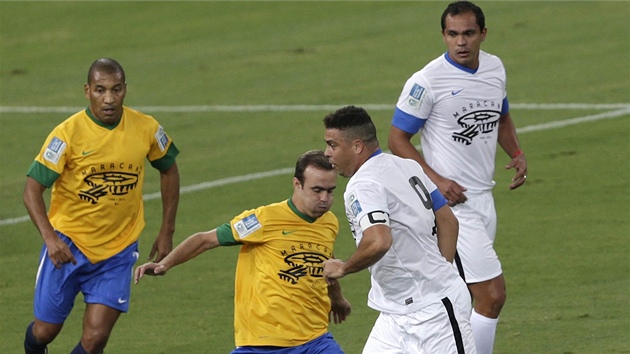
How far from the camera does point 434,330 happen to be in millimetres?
8086

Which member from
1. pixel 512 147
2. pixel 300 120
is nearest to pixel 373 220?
pixel 512 147

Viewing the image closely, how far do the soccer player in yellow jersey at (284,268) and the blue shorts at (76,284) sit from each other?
1.29 meters

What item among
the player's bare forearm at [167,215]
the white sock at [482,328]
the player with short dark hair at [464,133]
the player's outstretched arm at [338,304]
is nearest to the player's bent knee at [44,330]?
the player's bare forearm at [167,215]

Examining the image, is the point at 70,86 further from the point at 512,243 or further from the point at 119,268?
the point at 119,268

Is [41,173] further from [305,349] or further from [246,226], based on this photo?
[305,349]

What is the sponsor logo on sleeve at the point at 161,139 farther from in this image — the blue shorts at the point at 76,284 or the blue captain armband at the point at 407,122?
the blue captain armband at the point at 407,122

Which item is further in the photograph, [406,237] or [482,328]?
A: [482,328]

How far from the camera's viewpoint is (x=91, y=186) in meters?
9.91

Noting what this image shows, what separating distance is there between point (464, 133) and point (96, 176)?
2.65 metres

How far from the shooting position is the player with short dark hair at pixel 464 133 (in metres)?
9.76

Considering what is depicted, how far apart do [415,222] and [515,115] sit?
12112mm

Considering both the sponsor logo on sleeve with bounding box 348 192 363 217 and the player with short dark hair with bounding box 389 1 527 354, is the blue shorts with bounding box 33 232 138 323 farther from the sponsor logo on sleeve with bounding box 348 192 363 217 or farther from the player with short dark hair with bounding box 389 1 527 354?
the sponsor logo on sleeve with bounding box 348 192 363 217

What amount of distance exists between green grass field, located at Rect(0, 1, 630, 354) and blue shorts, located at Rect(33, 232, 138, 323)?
149 cm

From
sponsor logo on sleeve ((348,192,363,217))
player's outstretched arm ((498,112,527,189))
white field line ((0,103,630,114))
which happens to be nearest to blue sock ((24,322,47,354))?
sponsor logo on sleeve ((348,192,363,217))
